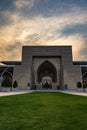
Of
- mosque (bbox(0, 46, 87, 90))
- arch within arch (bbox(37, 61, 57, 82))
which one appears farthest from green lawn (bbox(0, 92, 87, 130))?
arch within arch (bbox(37, 61, 57, 82))

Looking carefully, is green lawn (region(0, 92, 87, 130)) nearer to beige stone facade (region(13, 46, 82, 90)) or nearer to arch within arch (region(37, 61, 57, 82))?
beige stone facade (region(13, 46, 82, 90))

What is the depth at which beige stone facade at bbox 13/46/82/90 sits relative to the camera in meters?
44.4

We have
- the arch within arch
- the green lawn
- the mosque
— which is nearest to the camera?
the green lawn

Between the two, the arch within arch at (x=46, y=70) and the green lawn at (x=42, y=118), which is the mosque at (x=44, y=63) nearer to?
Answer: the arch within arch at (x=46, y=70)

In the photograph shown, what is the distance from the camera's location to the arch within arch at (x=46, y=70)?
159 ft

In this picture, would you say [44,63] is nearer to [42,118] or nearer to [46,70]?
[46,70]

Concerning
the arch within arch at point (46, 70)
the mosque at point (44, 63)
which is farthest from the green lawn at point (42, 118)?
the arch within arch at point (46, 70)

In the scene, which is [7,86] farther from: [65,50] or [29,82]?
[65,50]

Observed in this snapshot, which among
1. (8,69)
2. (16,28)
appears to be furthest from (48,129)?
(8,69)

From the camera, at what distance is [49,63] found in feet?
157

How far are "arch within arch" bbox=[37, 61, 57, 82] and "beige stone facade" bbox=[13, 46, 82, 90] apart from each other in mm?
893

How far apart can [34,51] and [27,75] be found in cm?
715

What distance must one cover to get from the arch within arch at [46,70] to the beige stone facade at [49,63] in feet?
2.93

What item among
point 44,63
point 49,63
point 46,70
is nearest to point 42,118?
point 49,63
